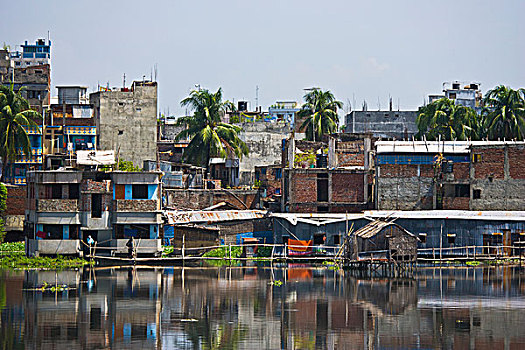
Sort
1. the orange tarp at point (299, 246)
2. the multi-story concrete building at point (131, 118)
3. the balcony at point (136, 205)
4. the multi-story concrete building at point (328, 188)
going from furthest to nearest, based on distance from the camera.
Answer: the multi-story concrete building at point (131, 118) < the multi-story concrete building at point (328, 188) < the orange tarp at point (299, 246) < the balcony at point (136, 205)

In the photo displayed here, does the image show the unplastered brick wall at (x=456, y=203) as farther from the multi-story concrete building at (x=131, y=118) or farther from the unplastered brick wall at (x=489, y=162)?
the multi-story concrete building at (x=131, y=118)

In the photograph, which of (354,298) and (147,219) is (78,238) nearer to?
(147,219)

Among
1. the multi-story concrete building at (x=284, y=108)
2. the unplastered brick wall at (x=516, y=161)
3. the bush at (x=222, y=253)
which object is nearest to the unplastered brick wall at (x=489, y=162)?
the unplastered brick wall at (x=516, y=161)

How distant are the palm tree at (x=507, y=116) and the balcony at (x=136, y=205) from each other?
3579cm

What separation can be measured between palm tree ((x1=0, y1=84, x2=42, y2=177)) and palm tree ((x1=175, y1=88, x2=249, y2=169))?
14.8 m

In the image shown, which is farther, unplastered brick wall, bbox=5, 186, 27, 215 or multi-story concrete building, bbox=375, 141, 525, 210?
unplastered brick wall, bbox=5, 186, 27, 215

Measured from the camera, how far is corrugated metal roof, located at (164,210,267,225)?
57938 millimetres

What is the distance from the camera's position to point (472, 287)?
147 feet

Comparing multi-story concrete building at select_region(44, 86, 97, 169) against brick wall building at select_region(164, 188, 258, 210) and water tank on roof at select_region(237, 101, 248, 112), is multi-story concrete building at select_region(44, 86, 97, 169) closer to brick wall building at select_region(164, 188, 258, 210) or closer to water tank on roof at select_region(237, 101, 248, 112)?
brick wall building at select_region(164, 188, 258, 210)

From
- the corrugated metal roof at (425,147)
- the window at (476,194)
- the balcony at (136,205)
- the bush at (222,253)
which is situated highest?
the corrugated metal roof at (425,147)

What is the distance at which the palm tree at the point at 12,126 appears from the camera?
69875mm

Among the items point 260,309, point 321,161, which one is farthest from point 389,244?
point 321,161

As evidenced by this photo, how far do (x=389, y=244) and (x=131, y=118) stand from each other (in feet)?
126

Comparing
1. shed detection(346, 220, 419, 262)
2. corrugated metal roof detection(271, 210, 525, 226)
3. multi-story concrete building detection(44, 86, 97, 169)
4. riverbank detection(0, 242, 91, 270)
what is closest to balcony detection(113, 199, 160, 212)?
riverbank detection(0, 242, 91, 270)
